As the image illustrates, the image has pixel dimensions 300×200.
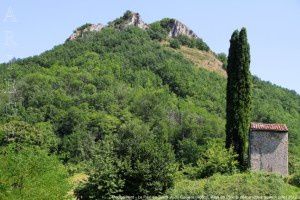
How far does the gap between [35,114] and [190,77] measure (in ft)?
109

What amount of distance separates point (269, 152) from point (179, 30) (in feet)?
410

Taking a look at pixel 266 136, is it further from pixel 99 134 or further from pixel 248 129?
pixel 99 134

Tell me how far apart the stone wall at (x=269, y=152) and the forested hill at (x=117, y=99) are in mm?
33733

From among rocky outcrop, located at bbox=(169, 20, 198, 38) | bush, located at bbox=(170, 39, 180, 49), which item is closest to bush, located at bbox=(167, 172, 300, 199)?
bush, located at bbox=(170, 39, 180, 49)

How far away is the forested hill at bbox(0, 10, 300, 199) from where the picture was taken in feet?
277

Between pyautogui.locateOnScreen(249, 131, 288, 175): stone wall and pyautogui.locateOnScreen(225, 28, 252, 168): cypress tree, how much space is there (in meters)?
0.86

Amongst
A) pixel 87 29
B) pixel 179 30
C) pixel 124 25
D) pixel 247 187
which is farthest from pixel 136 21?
pixel 247 187

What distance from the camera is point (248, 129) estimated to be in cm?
3381

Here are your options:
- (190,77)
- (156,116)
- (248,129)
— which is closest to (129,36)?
(190,77)

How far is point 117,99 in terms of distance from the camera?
10375cm

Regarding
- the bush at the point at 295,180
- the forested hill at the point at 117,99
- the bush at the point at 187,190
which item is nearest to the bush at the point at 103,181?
the bush at the point at 187,190

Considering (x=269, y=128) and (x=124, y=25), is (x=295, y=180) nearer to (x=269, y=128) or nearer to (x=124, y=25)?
(x=269, y=128)

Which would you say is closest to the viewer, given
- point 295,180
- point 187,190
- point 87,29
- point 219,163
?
point 187,190

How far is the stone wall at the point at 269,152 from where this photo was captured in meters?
32.2
